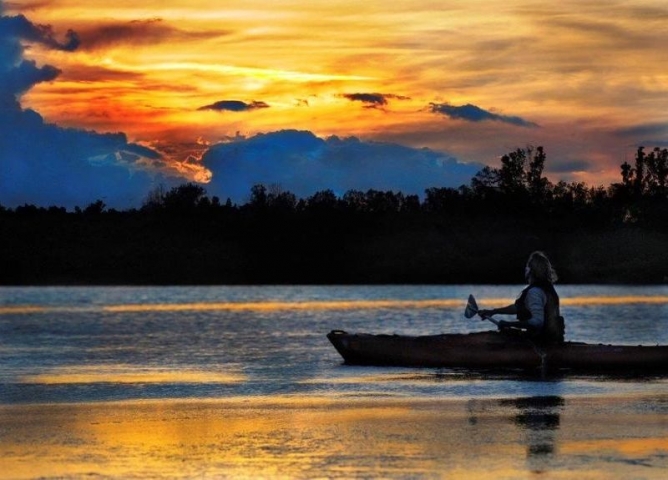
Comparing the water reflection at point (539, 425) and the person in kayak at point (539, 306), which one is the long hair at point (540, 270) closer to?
the person in kayak at point (539, 306)

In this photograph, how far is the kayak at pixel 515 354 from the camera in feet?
84.6

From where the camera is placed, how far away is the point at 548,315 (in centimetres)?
2548

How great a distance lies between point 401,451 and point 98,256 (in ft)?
403

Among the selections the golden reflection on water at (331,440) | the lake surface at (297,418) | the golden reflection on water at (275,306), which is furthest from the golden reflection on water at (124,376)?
the golden reflection on water at (275,306)

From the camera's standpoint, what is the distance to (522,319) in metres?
25.9

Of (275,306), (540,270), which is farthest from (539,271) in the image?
(275,306)

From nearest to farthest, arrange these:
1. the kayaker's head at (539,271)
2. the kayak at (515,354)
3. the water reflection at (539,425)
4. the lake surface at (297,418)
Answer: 1. the lake surface at (297,418)
2. the water reflection at (539,425)
3. the kayaker's head at (539,271)
4. the kayak at (515,354)

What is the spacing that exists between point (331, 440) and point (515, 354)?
1013 centimetres

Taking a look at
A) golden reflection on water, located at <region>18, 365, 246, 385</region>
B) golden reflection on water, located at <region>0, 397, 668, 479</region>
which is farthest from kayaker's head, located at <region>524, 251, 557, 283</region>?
golden reflection on water, located at <region>18, 365, 246, 385</region>

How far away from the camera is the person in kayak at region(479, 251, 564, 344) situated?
81.9 feet

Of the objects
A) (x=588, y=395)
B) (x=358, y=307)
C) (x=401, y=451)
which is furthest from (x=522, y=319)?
(x=358, y=307)

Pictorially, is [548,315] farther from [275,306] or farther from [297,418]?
[275,306]

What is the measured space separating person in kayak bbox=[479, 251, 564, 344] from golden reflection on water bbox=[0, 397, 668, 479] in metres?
4.70

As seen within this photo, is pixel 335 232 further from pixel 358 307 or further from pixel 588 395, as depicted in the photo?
pixel 588 395
